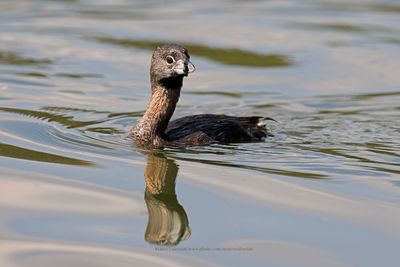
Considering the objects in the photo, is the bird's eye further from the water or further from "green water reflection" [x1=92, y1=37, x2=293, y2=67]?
"green water reflection" [x1=92, y1=37, x2=293, y2=67]

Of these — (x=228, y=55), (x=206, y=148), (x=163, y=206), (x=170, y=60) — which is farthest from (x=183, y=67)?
(x=228, y=55)

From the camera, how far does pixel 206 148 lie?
442 inches

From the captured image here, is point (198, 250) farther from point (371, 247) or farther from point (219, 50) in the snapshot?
point (219, 50)

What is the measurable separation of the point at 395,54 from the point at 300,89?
2856 millimetres

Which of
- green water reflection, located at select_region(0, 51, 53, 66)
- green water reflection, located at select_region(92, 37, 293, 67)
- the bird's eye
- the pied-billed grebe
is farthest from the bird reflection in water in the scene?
green water reflection, located at select_region(92, 37, 293, 67)

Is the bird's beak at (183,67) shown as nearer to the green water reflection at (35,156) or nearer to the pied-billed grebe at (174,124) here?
the pied-billed grebe at (174,124)

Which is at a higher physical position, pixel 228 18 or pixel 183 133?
pixel 228 18

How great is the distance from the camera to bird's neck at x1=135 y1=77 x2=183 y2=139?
37.7ft

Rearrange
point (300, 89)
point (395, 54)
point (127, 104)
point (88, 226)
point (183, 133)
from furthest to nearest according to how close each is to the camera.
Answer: point (395, 54)
point (300, 89)
point (127, 104)
point (183, 133)
point (88, 226)

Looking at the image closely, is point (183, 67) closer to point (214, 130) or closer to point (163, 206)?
point (214, 130)

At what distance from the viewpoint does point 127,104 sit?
45.5 ft

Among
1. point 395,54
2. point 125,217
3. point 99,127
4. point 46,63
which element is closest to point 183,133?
point 99,127

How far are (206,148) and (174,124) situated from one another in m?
0.81

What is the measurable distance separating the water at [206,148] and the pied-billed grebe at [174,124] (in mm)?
260
